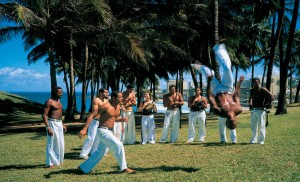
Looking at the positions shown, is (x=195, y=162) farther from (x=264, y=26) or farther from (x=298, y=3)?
(x=264, y=26)

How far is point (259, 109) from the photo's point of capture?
11.2 m

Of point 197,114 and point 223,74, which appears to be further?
point 197,114

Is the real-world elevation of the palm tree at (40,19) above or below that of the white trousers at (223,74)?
above

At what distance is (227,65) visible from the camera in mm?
7410

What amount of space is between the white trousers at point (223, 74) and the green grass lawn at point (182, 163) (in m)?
1.89

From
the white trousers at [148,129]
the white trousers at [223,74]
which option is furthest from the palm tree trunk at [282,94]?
the white trousers at [223,74]

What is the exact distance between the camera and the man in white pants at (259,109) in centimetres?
1103

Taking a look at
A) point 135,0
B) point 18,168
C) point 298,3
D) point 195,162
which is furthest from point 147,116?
point 298,3

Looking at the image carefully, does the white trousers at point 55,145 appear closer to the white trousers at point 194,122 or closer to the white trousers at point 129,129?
the white trousers at point 129,129

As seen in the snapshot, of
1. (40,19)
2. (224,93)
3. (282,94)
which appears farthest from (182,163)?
(282,94)

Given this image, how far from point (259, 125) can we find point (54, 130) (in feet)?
22.0

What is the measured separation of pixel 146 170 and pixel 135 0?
51.9 feet

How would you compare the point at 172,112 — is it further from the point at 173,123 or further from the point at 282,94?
the point at 282,94

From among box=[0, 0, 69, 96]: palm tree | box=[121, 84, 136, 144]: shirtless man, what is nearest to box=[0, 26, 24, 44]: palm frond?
box=[0, 0, 69, 96]: palm tree
